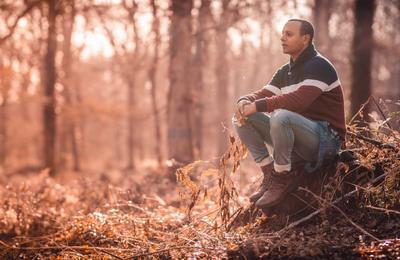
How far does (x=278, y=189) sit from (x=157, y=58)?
12718mm

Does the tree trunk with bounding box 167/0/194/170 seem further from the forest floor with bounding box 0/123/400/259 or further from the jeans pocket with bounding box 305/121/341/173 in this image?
the jeans pocket with bounding box 305/121/341/173

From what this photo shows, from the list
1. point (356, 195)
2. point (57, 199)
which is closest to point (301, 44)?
point (356, 195)

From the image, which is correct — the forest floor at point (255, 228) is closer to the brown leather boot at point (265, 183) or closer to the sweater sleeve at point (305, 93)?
the brown leather boot at point (265, 183)

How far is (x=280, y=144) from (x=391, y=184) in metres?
1.07

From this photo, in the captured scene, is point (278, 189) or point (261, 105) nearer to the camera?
point (261, 105)

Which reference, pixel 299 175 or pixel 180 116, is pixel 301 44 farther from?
pixel 180 116

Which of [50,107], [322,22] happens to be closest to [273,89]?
[50,107]

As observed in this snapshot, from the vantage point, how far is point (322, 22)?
779 inches

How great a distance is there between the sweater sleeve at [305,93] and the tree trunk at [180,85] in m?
6.84

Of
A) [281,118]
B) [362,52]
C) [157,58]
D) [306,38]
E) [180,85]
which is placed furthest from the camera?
[157,58]

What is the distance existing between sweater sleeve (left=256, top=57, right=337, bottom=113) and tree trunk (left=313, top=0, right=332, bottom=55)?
45.8 feet

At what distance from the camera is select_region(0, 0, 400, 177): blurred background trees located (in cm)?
1213

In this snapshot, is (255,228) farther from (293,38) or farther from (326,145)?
(293,38)

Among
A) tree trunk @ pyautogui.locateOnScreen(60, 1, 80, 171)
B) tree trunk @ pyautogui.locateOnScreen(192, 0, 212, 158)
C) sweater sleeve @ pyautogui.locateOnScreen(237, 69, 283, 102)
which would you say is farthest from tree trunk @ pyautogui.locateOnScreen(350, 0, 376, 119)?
tree trunk @ pyautogui.locateOnScreen(60, 1, 80, 171)
